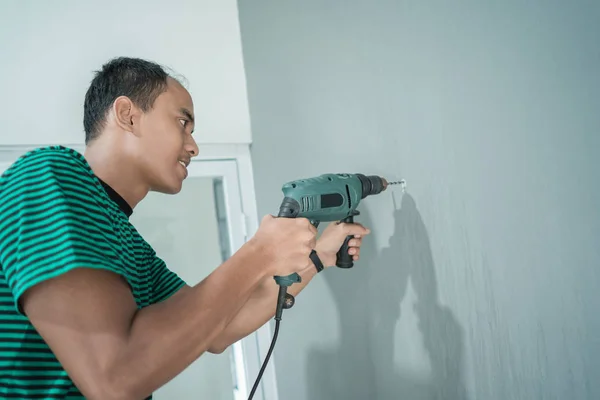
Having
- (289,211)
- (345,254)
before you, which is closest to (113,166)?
(289,211)

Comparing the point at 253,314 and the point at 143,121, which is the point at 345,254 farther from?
the point at 143,121

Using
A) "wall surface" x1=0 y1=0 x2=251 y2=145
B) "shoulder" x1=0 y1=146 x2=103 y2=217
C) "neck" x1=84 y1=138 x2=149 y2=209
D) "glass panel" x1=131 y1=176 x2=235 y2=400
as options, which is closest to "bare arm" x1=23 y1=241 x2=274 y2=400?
"shoulder" x1=0 y1=146 x2=103 y2=217

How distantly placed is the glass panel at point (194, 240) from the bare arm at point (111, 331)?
1245mm

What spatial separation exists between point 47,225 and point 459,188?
30.8 inches

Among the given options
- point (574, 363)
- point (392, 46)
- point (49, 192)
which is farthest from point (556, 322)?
point (49, 192)

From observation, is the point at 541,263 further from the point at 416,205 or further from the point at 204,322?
the point at 204,322

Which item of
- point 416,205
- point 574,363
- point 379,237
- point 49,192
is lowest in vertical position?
point 574,363

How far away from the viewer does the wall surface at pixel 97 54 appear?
1.62m

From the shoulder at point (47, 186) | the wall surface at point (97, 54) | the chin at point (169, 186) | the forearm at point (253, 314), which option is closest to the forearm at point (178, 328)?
the shoulder at point (47, 186)

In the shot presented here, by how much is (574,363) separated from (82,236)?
2.69 feet

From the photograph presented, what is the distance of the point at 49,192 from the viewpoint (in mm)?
624

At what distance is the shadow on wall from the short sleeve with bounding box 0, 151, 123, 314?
2.38 ft

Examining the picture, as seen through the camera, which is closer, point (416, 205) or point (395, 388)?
point (416, 205)

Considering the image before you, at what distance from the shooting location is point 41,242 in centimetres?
59
